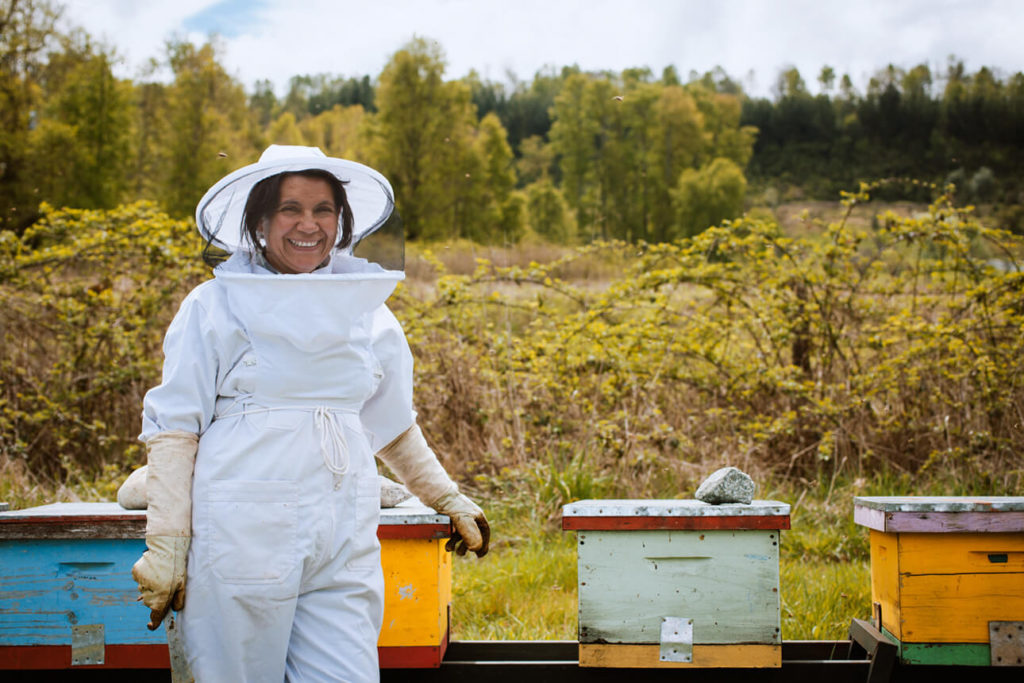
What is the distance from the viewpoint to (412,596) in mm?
2369

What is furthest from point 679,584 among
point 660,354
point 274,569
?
point 660,354

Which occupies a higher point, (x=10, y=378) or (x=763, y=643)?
(x=10, y=378)

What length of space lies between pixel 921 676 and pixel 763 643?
550mm

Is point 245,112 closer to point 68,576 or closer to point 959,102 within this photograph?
point 68,576

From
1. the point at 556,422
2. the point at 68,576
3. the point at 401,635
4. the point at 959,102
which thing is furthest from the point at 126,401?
the point at 959,102

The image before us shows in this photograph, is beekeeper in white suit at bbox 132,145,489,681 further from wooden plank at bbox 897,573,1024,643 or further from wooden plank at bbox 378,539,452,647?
wooden plank at bbox 897,573,1024,643

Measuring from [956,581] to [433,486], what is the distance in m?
1.54

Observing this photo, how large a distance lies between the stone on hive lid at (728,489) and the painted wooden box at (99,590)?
782 millimetres

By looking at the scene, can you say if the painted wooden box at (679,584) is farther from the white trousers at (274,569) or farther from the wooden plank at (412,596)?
the white trousers at (274,569)

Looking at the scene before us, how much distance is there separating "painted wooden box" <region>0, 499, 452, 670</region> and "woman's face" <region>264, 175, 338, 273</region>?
0.79m

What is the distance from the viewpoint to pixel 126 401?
19.7 feet

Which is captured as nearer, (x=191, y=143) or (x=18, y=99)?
(x=18, y=99)

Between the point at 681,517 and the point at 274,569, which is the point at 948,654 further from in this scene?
the point at 274,569

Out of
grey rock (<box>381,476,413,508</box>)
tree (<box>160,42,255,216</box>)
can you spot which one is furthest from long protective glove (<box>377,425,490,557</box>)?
tree (<box>160,42,255,216</box>)
